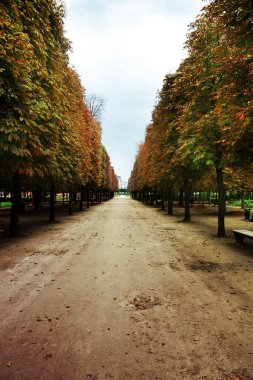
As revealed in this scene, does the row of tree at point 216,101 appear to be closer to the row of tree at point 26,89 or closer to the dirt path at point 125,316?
the dirt path at point 125,316

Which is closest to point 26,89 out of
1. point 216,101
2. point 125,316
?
point 216,101

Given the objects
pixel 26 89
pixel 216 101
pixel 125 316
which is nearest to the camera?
pixel 125 316

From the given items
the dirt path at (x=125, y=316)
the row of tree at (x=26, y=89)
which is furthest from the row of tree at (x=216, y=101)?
the row of tree at (x=26, y=89)

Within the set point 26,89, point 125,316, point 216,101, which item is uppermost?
point 216,101

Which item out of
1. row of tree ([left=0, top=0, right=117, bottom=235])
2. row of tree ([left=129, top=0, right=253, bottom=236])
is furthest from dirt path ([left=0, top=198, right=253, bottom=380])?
row of tree ([left=129, top=0, right=253, bottom=236])

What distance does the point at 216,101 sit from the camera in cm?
1501

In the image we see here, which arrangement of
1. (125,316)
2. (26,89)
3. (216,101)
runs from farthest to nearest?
(216,101), (26,89), (125,316)

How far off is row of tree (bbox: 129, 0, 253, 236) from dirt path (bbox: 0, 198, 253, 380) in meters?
3.79

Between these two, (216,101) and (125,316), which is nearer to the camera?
(125,316)

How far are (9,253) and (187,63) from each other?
14227 mm

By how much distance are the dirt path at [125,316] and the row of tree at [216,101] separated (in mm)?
3793

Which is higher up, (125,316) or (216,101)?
(216,101)

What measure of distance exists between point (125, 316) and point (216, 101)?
11.8 meters

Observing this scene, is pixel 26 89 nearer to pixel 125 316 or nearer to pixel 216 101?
pixel 216 101
